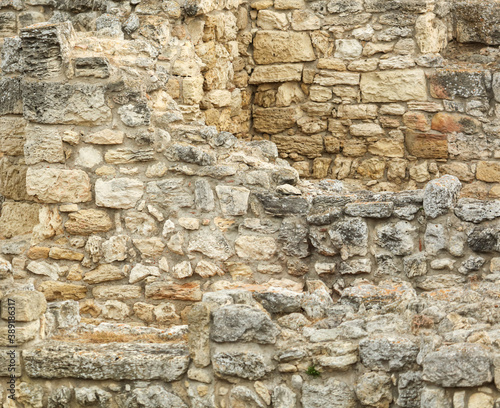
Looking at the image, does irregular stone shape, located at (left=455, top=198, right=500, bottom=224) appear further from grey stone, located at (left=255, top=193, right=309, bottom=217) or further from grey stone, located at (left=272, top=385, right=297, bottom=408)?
grey stone, located at (left=272, top=385, right=297, bottom=408)

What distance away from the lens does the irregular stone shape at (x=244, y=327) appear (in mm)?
Answer: 4656

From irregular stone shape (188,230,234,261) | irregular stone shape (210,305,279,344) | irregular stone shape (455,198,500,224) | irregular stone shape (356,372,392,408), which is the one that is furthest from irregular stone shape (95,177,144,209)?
irregular stone shape (356,372,392,408)

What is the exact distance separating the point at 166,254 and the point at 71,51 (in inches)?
63.8

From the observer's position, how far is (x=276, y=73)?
28.2ft

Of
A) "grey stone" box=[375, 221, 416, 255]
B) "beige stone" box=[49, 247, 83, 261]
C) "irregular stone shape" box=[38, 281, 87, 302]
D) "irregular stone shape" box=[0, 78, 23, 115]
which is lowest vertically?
"irregular stone shape" box=[38, 281, 87, 302]

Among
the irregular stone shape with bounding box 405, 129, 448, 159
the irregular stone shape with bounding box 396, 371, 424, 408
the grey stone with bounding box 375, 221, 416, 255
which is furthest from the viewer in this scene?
the irregular stone shape with bounding box 405, 129, 448, 159

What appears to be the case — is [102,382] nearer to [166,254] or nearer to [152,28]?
[166,254]

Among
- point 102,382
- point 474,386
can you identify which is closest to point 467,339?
point 474,386

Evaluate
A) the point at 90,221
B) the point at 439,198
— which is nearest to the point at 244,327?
the point at 439,198

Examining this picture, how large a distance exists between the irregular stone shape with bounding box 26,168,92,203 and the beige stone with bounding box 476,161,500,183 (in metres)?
3.75

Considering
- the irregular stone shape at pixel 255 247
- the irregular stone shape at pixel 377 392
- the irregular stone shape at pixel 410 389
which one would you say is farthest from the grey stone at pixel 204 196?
the irregular stone shape at pixel 410 389

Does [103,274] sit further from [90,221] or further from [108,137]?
[108,137]

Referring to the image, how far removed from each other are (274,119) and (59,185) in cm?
305

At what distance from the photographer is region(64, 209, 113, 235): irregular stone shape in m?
6.15
